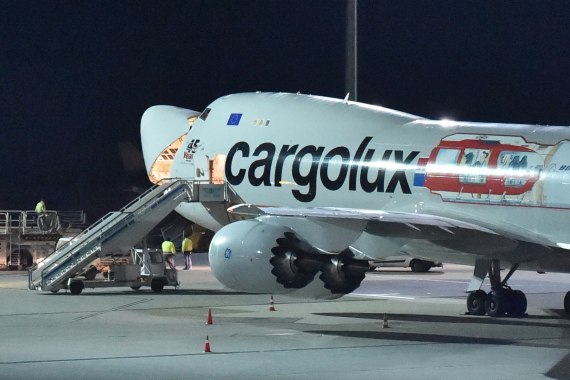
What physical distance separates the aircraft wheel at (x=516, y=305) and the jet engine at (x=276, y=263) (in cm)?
554

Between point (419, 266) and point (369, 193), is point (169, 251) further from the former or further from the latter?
point (369, 193)

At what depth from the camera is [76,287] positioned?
3912cm

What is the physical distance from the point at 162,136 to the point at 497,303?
13009mm

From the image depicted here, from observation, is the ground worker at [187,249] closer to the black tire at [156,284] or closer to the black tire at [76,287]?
the black tire at [156,284]

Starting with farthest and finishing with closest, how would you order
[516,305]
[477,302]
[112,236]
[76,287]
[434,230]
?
[112,236] < [76,287] < [477,302] < [516,305] < [434,230]

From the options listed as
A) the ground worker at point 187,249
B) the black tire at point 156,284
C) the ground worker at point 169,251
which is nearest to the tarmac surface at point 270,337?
the black tire at point 156,284

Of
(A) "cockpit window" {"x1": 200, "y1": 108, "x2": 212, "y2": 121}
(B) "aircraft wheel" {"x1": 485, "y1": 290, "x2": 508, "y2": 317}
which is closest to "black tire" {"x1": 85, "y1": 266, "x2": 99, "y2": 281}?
(A) "cockpit window" {"x1": 200, "y1": 108, "x2": 212, "y2": 121}

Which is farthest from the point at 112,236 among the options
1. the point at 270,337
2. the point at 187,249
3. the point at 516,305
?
the point at 187,249

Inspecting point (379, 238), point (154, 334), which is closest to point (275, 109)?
point (379, 238)

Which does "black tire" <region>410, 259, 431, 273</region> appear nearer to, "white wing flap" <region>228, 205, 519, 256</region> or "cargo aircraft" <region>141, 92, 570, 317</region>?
"cargo aircraft" <region>141, 92, 570, 317</region>

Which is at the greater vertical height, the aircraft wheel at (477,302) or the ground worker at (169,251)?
the ground worker at (169,251)

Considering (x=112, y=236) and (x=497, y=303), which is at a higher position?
(x=112, y=236)

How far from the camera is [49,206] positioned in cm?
12012

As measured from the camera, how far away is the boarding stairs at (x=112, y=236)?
126ft
